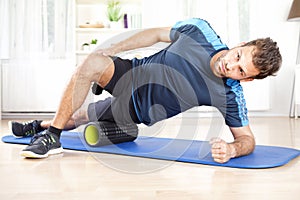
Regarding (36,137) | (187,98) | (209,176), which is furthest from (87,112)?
(209,176)

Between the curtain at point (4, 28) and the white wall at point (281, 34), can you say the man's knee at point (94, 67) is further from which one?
the white wall at point (281, 34)

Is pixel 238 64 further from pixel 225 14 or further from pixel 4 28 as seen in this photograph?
pixel 4 28

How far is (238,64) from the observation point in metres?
1.75

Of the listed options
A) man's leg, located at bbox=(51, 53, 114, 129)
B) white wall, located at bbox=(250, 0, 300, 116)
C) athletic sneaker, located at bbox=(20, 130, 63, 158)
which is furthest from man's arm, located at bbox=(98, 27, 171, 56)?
white wall, located at bbox=(250, 0, 300, 116)

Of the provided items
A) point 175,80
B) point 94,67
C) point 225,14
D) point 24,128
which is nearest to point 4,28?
point 24,128

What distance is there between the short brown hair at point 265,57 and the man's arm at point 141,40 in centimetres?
55

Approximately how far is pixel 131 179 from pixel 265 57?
712 millimetres

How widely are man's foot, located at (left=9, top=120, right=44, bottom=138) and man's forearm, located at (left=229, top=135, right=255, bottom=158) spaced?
119 centimetres

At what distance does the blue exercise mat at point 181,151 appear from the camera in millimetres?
1835

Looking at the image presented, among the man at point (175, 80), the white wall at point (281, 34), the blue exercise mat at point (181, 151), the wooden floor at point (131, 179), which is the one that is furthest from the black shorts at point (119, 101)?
the white wall at point (281, 34)

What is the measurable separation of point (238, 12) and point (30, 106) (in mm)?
2391

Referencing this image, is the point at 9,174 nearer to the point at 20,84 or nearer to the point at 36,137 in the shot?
the point at 36,137

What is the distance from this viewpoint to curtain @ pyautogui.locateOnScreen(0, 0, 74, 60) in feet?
14.5

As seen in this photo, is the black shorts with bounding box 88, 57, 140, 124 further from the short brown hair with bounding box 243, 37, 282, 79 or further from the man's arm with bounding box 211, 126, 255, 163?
the short brown hair with bounding box 243, 37, 282, 79
